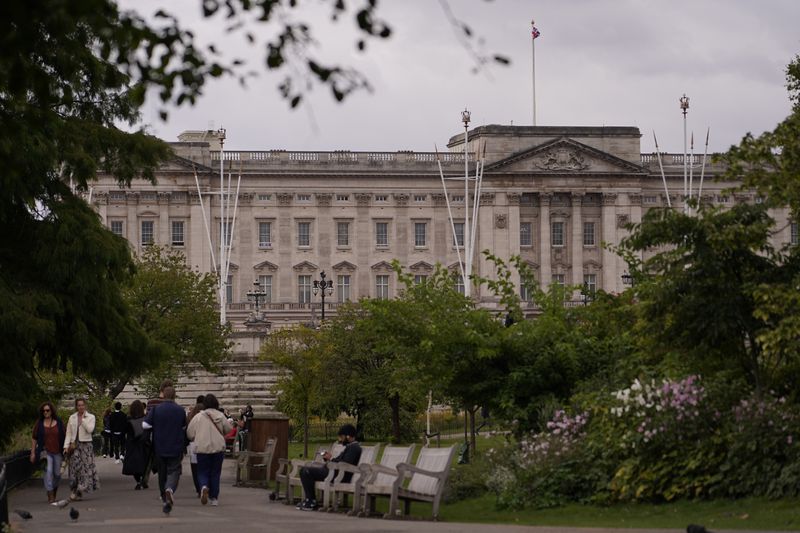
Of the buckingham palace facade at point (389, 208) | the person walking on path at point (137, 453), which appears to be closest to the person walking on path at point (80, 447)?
the person walking on path at point (137, 453)

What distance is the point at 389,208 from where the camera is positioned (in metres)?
124

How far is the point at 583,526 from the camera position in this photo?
1955cm

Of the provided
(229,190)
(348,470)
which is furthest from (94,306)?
(229,190)

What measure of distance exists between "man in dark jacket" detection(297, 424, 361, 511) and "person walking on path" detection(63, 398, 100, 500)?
12.1ft

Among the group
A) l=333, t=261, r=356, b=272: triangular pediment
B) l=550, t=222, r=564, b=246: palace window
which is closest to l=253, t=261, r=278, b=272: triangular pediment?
l=333, t=261, r=356, b=272: triangular pediment

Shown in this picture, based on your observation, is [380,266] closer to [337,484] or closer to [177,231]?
[177,231]

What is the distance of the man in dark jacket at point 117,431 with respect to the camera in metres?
35.4

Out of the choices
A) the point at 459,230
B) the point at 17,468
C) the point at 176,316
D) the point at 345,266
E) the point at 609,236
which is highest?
the point at 459,230

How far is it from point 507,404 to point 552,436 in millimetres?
2988

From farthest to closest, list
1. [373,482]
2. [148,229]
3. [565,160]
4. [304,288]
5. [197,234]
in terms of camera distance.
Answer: [565,160] < [304,288] < [197,234] < [148,229] < [373,482]

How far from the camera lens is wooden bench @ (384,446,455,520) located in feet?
67.4

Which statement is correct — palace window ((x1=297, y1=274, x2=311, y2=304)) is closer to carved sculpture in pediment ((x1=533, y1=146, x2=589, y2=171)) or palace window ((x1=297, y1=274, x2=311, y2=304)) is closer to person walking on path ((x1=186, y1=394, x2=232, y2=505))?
carved sculpture in pediment ((x1=533, y1=146, x2=589, y2=171))

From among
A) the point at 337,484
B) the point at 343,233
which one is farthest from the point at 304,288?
the point at 337,484

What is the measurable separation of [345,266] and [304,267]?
291cm
